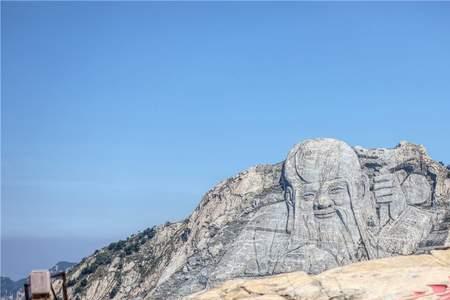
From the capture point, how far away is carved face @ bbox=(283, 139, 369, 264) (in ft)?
214

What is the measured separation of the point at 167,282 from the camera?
66000mm

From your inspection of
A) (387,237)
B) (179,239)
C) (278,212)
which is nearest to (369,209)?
(387,237)

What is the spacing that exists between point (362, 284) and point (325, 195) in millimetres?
43293

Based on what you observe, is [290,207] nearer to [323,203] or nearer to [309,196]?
[309,196]

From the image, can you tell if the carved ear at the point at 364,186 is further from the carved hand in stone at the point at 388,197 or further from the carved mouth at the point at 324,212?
the carved mouth at the point at 324,212

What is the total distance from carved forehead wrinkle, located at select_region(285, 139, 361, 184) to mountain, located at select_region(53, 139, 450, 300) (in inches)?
3.4

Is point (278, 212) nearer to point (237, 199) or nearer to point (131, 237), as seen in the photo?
point (237, 199)

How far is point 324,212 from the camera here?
2589 inches

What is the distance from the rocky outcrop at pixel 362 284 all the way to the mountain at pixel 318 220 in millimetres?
38409

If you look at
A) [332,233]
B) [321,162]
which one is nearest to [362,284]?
[332,233]

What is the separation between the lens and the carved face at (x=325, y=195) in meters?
65.2

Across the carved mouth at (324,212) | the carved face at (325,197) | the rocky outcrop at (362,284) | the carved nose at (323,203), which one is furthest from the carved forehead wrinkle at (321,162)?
the rocky outcrop at (362,284)

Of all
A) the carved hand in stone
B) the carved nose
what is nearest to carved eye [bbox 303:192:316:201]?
the carved nose

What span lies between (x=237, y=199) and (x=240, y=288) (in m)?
47.1
